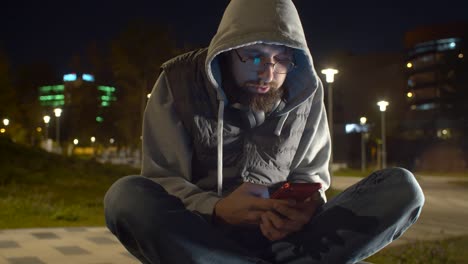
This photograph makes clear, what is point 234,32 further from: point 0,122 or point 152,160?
point 0,122

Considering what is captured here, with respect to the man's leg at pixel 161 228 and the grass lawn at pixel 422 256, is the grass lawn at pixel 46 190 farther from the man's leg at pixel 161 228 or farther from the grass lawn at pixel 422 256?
the man's leg at pixel 161 228

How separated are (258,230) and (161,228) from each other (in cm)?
36

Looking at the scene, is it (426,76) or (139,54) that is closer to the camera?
(139,54)

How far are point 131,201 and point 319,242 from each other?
611 millimetres

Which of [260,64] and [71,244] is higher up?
[260,64]

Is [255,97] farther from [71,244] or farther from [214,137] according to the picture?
[71,244]

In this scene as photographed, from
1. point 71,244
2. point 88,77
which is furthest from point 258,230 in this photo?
point 88,77

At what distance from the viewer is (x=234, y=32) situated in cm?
211

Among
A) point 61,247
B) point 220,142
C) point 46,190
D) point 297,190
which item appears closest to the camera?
point 297,190

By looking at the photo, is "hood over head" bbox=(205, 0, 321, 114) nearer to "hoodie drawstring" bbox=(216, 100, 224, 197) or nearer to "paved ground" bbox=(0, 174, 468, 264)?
"hoodie drawstring" bbox=(216, 100, 224, 197)

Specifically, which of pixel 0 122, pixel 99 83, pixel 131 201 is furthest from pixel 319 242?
pixel 0 122

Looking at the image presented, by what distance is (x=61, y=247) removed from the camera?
21.4 feet

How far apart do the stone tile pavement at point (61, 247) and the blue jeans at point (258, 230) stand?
12.7 feet

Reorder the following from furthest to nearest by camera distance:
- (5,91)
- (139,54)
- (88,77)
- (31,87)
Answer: (31,87) < (88,77) < (5,91) < (139,54)
